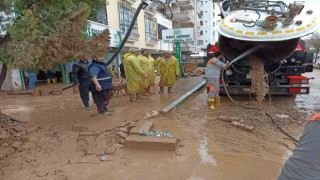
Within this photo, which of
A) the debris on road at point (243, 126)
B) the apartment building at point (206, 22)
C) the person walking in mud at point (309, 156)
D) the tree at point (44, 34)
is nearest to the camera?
the person walking in mud at point (309, 156)

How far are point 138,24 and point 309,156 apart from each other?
820 inches

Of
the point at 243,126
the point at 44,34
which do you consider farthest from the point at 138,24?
the point at 44,34

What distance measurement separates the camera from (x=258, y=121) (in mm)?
5836

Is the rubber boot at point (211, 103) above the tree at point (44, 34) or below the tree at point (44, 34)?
below

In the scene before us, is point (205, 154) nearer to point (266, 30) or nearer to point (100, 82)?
point (266, 30)

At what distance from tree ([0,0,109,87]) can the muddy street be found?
1.29 m

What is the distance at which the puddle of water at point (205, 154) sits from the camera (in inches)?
152

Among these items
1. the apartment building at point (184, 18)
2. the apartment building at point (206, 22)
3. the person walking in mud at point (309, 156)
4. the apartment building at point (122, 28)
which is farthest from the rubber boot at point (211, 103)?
the apartment building at point (206, 22)

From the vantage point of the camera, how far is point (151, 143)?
13.9 feet

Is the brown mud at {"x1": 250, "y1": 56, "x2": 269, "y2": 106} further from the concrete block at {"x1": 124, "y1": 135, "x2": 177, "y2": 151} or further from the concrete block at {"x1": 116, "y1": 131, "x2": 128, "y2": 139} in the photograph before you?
the concrete block at {"x1": 116, "y1": 131, "x2": 128, "y2": 139}

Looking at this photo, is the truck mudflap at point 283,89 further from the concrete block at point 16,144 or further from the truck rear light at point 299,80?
the concrete block at point 16,144

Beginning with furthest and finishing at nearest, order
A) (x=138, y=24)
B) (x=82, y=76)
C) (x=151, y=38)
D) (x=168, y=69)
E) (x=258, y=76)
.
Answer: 1. (x=151, y=38)
2. (x=138, y=24)
3. (x=168, y=69)
4. (x=82, y=76)
5. (x=258, y=76)

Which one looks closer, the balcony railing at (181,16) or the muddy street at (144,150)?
the muddy street at (144,150)

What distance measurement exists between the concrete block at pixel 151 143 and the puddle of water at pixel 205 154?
0.43 m
